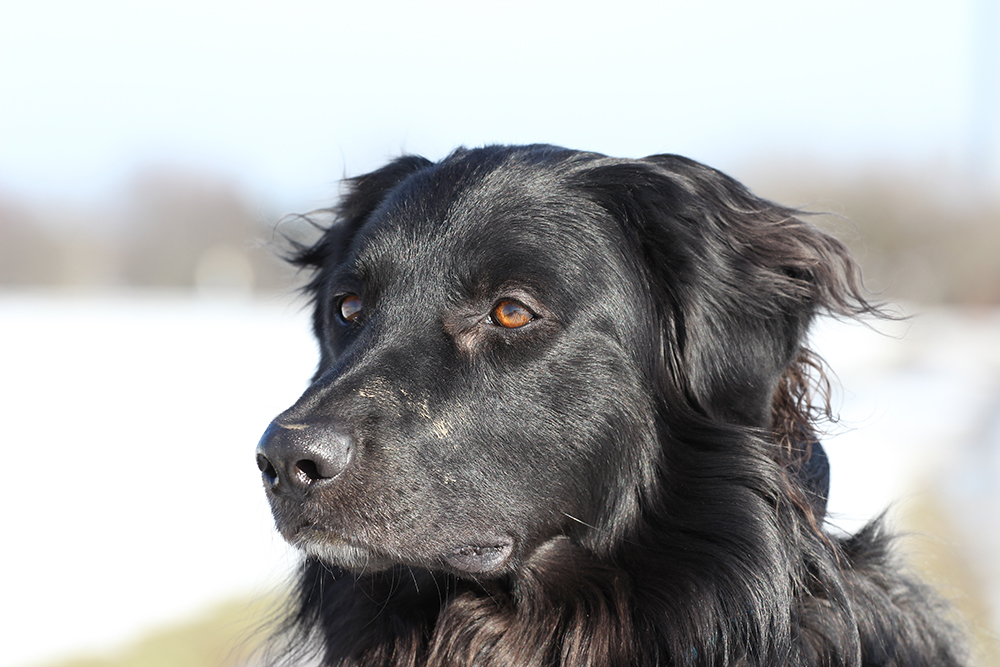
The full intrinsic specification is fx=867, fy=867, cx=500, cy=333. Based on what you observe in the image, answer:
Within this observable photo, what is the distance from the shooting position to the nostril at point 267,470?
251 cm

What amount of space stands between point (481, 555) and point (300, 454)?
677mm

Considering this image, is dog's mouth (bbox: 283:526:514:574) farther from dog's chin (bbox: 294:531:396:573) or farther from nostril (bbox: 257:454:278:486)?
nostril (bbox: 257:454:278:486)

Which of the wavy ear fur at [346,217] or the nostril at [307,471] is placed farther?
the wavy ear fur at [346,217]

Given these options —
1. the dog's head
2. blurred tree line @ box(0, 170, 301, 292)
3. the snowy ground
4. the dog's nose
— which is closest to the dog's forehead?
the dog's head

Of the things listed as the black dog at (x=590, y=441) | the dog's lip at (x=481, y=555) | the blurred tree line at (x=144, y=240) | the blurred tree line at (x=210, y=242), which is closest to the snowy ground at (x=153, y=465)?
the black dog at (x=590, y=441)

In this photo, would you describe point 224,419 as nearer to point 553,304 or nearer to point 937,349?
point 553,304

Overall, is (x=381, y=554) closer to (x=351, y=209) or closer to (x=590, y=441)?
(x=590, y=441)

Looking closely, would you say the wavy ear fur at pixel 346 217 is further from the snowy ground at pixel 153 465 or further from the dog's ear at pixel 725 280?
the dog's ear at pixel 725 280

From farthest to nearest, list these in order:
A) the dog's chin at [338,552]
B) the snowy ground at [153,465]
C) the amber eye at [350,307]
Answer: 1. the snowy ground at [153,465]
2. the amber eye at [350,307]
3. the dog's chin at [338,552]

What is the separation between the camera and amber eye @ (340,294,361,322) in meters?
3.24

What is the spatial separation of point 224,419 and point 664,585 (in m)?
9.22

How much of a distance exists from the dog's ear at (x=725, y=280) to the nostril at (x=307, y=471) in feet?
4.05

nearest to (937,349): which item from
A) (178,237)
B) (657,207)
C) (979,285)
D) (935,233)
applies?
(979,285)

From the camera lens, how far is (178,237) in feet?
96.8
